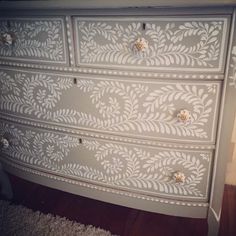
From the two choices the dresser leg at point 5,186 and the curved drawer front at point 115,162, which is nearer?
the curved drawer front at point 115,162

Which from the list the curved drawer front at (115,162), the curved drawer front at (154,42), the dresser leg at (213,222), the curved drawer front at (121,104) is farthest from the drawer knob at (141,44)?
the dresser leg at (213,222)

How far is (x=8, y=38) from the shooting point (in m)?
0.93

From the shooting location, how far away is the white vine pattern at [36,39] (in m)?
0.87

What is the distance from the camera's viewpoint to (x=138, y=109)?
34.1 inches

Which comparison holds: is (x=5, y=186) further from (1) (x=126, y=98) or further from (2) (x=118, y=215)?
(1) (x=126, y=98)

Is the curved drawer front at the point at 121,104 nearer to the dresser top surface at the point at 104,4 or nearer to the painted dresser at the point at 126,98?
the painted dresser at the point at 126,98

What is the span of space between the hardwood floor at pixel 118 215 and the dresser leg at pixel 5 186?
39mm

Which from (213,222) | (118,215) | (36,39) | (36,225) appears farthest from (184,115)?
(36,225)

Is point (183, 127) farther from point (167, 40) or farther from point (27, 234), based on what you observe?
point (27, 234)

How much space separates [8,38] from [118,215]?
0.87 m

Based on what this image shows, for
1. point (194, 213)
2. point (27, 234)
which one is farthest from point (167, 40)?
point (27, 234)

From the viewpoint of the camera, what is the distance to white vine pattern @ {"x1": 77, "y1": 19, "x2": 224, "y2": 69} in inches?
28.8

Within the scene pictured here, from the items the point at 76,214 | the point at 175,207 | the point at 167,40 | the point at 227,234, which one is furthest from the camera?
the point at 76,214

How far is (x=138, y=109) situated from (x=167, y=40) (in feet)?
0.73
